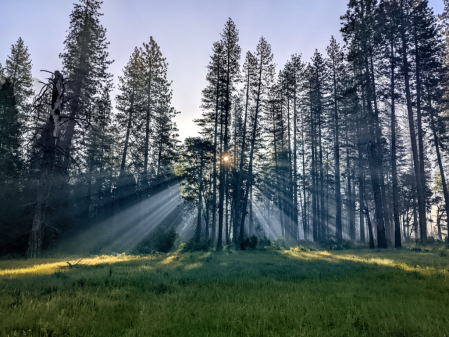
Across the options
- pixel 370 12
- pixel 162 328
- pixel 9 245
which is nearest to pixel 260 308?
pixel 162 328

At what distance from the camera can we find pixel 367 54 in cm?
2000

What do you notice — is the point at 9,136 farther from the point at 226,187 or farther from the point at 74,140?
the point at 226,187

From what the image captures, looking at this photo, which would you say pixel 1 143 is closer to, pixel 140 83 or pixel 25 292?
pixel 140 83

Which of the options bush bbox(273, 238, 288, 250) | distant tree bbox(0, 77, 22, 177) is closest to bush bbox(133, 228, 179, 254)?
bush bbox(273, 238, 288, 250)

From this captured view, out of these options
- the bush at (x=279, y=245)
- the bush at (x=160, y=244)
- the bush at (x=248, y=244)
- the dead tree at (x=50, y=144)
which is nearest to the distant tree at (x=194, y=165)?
the bush at (x=160, y=244)

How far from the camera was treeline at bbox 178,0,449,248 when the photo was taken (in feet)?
62.8

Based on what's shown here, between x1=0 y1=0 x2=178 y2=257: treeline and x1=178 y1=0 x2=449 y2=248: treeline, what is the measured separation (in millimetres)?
6712

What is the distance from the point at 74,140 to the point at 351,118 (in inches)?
1088

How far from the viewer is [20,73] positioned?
28.1 metres

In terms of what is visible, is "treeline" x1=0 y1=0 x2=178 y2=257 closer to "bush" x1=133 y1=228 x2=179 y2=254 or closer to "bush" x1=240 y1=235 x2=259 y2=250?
"bush" x1=133 y1=228 x2=179 y2=254

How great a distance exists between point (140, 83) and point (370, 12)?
76.5ft

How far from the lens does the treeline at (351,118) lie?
19.2 m

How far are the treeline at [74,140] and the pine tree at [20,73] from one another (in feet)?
0.31

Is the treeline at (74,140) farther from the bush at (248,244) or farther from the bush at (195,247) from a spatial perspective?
the bush at (248,244)
